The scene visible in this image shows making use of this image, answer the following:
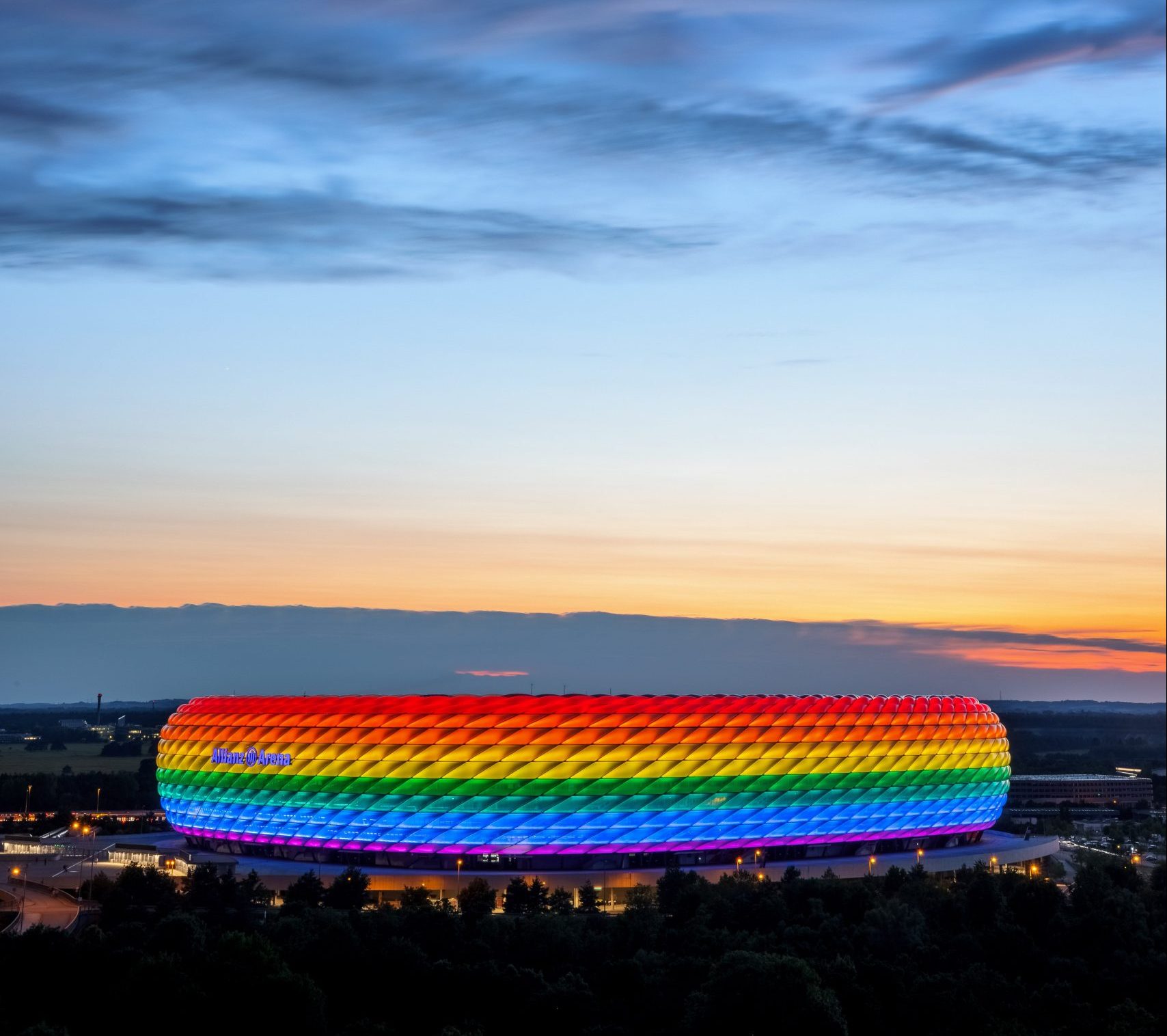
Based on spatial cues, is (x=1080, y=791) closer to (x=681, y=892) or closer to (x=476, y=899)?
(x=681, y=892)

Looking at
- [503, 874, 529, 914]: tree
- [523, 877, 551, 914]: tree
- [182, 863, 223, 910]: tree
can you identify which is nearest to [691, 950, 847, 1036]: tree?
[523, 877, 551, 914]: tree

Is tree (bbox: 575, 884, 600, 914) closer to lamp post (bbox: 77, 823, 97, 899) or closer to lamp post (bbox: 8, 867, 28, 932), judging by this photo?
lamp post (bbox: 77, 823, 97, 899)

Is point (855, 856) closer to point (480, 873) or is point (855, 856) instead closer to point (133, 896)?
point (480, 873)

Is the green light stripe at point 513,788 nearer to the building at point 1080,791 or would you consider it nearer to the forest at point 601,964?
the forest at point 601,964

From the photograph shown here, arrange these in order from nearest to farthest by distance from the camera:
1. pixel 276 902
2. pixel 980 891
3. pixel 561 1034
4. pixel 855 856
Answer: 1. pixel 561 1034
2. pixel 980 891
3. pixel 276 902
4. pixel 855 856

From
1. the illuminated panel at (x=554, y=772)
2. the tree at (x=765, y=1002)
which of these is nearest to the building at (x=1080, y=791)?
the illuminated panel at (x=554, y=772)

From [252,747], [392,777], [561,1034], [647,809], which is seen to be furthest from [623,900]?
[561,1034]
